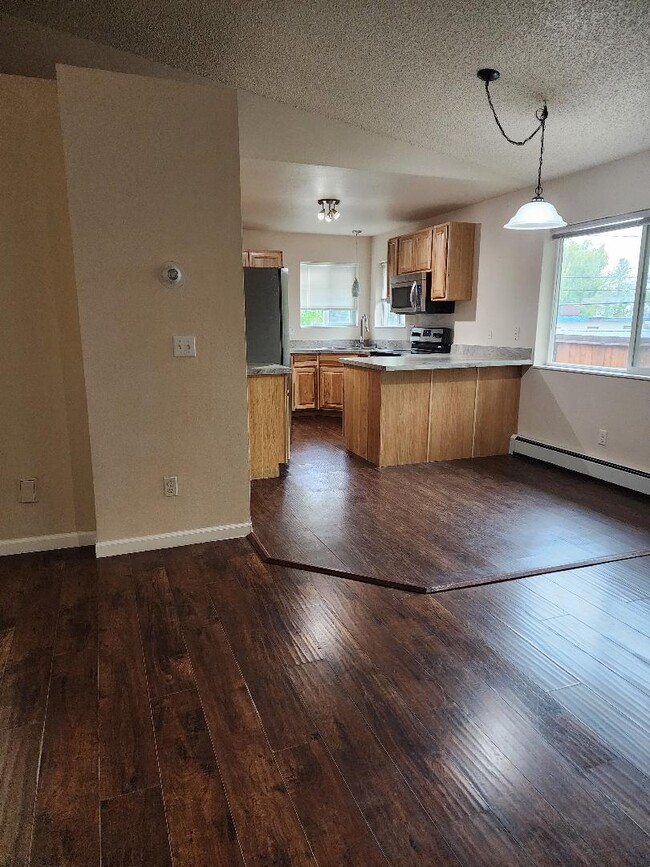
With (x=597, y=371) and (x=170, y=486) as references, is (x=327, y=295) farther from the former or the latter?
(x=170, y=486)

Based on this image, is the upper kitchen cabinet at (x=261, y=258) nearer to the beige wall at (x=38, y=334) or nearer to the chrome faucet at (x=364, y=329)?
the chrome faucet at (x=364, y=329)

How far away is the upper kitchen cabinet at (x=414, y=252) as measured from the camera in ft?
18.9

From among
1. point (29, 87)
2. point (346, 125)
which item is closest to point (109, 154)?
point (29, 87)

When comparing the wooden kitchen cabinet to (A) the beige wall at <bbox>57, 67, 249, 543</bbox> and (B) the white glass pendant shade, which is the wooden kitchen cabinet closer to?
(A) the beige wall at <bbox>57, 67, 249, 543</bbox>

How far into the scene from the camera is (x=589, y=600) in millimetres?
2455

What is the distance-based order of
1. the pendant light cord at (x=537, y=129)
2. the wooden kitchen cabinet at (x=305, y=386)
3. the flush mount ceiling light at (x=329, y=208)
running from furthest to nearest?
the wooden kitchen cabinet at (x=305, y=386) < the flush mount ceiling light at (x=329, y=208) < the pendant light cord at (x=537, y=129)

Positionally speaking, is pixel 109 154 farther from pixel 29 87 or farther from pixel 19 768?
pixel 19 768

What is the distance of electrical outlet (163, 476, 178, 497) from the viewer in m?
2.95

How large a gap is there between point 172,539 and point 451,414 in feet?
9.33

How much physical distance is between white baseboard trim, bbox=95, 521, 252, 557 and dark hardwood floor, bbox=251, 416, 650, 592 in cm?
16

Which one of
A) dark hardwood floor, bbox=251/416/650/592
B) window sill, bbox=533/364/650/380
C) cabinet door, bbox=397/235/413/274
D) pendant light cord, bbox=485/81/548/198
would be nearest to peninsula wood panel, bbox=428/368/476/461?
dark hardwood floor, bbox=251/416/650/592

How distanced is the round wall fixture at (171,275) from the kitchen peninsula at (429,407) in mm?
2132

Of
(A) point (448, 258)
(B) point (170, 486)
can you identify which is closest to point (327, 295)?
(A) point (448, 258)

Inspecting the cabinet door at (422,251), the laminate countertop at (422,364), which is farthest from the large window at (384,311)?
the laminate countertop at (422,364)
